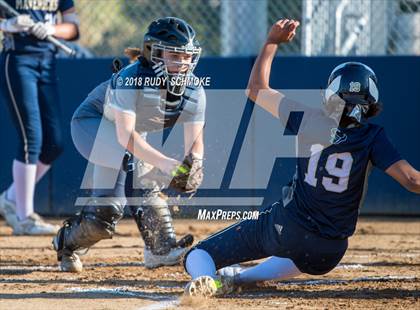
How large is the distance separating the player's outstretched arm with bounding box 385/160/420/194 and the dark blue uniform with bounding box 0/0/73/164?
3.96 metres

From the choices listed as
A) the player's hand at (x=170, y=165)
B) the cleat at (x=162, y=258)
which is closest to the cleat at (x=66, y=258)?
the cleat at (x=162, y=258)

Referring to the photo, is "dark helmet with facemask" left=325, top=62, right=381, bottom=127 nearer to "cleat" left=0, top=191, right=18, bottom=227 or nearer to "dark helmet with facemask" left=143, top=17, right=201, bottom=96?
"dark helmet with facemask" left=143, top=17, right=201, bottom=96

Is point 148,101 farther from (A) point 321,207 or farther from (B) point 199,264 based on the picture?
(A) point 321,207

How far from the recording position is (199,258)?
5.23 meters

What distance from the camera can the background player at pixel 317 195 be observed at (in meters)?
5.08

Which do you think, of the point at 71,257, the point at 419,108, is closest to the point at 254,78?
the point at 71,257

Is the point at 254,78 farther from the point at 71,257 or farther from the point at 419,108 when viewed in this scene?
the point at 419,108

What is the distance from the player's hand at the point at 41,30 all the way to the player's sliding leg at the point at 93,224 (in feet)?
7.12

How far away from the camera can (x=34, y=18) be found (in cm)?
815

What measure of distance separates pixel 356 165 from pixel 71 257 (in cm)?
217

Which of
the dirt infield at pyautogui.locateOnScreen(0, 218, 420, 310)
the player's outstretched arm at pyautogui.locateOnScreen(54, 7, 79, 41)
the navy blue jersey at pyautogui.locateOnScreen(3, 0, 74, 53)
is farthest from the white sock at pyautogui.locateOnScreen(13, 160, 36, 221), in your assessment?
the player's outstretched arm at pyautogui.locateOnScreen(54, 7, 79, 41)

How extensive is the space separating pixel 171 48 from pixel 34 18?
2749mm

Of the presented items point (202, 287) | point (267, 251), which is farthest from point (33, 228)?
point (202, 287)

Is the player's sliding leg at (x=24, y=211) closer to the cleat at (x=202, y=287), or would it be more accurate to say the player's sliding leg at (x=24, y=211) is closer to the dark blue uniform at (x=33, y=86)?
the dark blue uniform at (x=33, y=86)
